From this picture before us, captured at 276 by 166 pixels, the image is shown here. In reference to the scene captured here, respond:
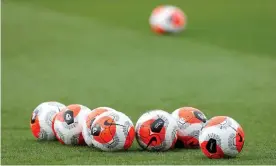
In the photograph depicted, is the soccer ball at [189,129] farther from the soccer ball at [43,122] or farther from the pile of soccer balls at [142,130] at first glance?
the soccer ball at [43,122]

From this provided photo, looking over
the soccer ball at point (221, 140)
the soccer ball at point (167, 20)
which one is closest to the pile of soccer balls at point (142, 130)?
the soccer ball at point (221, 140)

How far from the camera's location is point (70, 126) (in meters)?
9.84

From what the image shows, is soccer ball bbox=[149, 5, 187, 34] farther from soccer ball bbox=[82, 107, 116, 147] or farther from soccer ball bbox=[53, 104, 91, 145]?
soccer ball bbox=[82, 107, 116, 147]

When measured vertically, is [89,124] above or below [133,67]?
below

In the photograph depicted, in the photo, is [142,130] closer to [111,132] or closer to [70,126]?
[111,132]

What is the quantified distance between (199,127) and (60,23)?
1546cm

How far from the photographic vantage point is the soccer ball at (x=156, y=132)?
9.35 m

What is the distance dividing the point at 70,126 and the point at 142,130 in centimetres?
105

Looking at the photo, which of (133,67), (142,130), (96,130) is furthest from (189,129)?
(133,67)

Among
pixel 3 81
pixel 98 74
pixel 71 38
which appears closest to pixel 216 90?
pixel 98 74

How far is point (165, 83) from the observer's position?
17.0 meters

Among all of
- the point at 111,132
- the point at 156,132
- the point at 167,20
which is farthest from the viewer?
the point at 167,20

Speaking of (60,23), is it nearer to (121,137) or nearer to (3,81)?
(3,81)

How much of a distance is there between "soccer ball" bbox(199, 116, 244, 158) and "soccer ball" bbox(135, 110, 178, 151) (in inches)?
23.9
